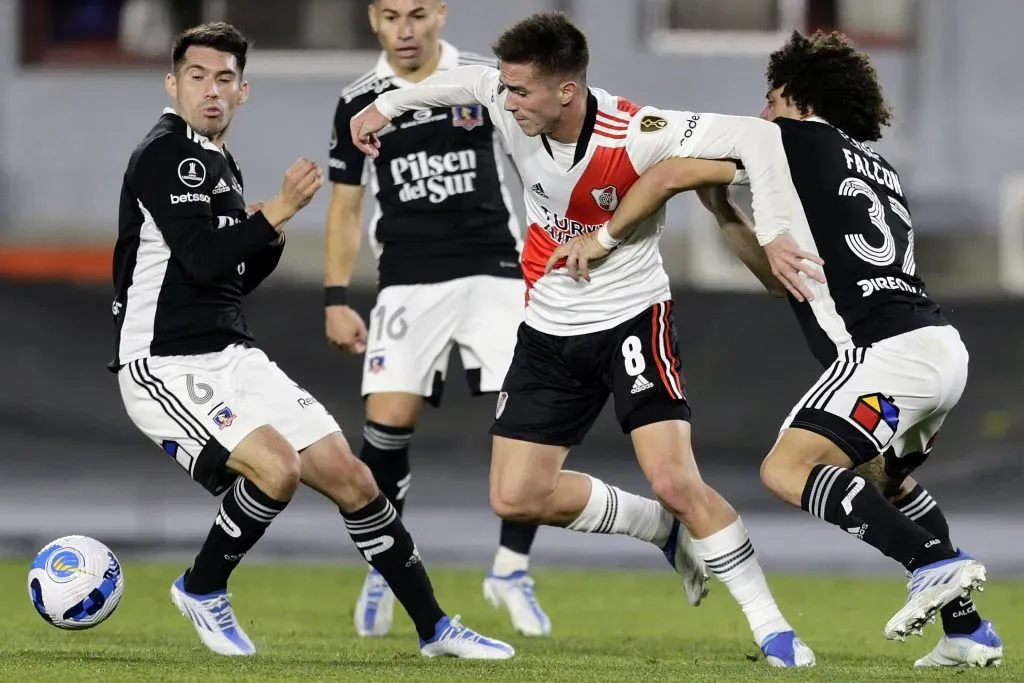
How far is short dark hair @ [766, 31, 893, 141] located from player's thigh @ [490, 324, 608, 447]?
3.85 feet

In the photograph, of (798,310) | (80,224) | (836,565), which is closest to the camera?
(798,310)

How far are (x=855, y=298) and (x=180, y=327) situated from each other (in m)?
2.30

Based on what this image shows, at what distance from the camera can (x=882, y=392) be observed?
197 inches

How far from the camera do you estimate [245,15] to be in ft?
50.7

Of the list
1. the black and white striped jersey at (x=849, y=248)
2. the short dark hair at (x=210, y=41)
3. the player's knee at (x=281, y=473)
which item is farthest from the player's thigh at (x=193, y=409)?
the black and white striped jersey at (x=849, y=248)

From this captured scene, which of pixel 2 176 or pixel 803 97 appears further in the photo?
pixel 2 176

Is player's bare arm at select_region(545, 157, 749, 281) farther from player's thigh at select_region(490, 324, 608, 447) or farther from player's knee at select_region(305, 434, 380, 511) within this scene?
player's knee at select_region(305, 434, 380, 511)

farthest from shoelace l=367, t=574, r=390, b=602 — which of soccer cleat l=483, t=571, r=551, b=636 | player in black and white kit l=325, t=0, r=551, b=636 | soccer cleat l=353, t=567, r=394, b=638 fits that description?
soccer cleat l=483, t=571, r=551, b=636

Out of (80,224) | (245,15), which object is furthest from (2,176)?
(245,15)

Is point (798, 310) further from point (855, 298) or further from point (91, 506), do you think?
point (91, 506)

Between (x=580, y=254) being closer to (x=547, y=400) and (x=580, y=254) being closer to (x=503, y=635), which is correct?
(x=547, y=400)

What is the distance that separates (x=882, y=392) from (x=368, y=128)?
82.3 inches

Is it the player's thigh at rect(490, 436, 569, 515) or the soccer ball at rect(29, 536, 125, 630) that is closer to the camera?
the soccer ball at rect(29, 536, 125, 630)

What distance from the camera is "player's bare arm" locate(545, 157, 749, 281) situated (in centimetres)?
515
